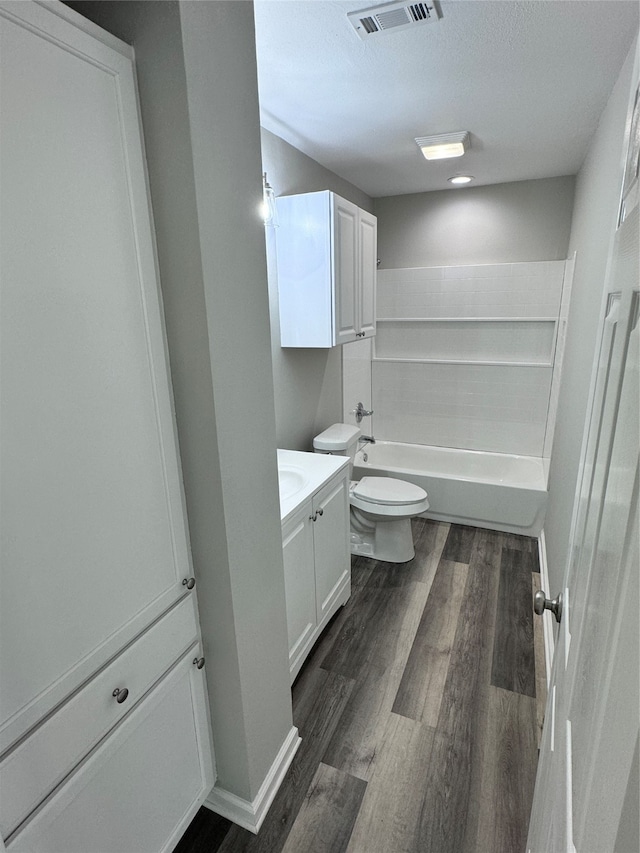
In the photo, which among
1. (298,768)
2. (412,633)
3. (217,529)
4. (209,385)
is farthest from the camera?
(412,633)

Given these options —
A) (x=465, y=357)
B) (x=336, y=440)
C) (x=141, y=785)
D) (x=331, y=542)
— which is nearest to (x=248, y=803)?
(x=141, y=785)

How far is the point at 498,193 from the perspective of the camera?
10.9ft

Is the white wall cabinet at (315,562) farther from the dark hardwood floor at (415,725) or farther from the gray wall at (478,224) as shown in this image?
the gray wall at (478,224)

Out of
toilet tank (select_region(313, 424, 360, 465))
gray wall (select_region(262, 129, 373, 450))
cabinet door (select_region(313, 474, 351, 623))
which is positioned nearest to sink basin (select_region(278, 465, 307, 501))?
cabinet door (select_region(313, 474, 351, 623))

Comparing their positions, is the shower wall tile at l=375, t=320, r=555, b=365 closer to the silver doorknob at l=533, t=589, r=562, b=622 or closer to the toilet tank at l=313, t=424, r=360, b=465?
the toilet tank at l=313, t=424, r=360, b=465

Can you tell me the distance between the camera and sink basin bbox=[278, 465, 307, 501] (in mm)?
1873

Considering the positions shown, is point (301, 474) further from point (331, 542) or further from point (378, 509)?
point (378, 509)

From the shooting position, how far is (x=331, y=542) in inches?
83.4

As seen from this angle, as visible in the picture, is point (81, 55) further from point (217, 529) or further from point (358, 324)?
point (358, 324)

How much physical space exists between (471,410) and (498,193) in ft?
5.56

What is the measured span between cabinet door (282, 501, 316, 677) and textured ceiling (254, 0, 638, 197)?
1.65 metres

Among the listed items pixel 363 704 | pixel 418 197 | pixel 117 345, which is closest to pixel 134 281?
pixel 117 345

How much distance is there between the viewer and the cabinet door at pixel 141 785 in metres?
0.86

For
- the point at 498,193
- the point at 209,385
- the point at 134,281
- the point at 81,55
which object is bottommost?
the point at 209,385
